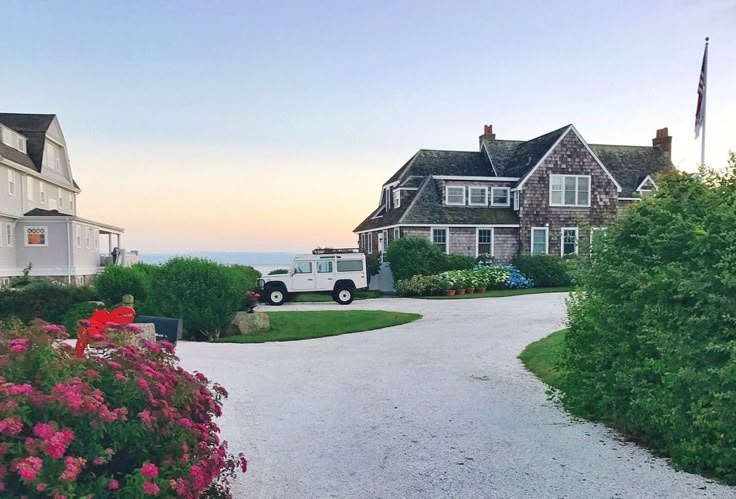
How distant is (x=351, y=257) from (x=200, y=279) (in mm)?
10180

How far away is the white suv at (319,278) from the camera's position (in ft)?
76.8

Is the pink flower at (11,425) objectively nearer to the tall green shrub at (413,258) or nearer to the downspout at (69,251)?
the tall green shrub at (413,258)

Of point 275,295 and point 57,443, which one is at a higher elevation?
point 57,443

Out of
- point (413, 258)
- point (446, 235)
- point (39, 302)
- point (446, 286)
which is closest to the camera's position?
point (39, 302)

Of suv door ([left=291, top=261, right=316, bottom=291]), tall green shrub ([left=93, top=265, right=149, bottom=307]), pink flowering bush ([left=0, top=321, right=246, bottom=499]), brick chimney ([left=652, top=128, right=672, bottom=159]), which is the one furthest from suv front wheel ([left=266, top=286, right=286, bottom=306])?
brick chimney ([left=652, top=128, right=672, bottom=159])

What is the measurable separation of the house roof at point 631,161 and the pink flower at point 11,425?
1497 inches

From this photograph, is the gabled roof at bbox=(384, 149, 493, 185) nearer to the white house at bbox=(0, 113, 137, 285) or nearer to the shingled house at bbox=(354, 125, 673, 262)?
the shingled house at bbox=(354, 125, 673, 262)

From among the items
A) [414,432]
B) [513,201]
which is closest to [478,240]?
[513,201]

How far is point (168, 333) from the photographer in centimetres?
1176

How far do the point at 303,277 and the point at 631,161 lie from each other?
27.0 meters

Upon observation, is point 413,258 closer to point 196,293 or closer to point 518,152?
Answer: point 518,152

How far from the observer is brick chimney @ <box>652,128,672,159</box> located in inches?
1500

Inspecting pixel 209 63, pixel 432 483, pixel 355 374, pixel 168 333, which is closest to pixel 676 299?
pixel 432 483

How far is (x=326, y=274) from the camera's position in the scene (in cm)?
2353
